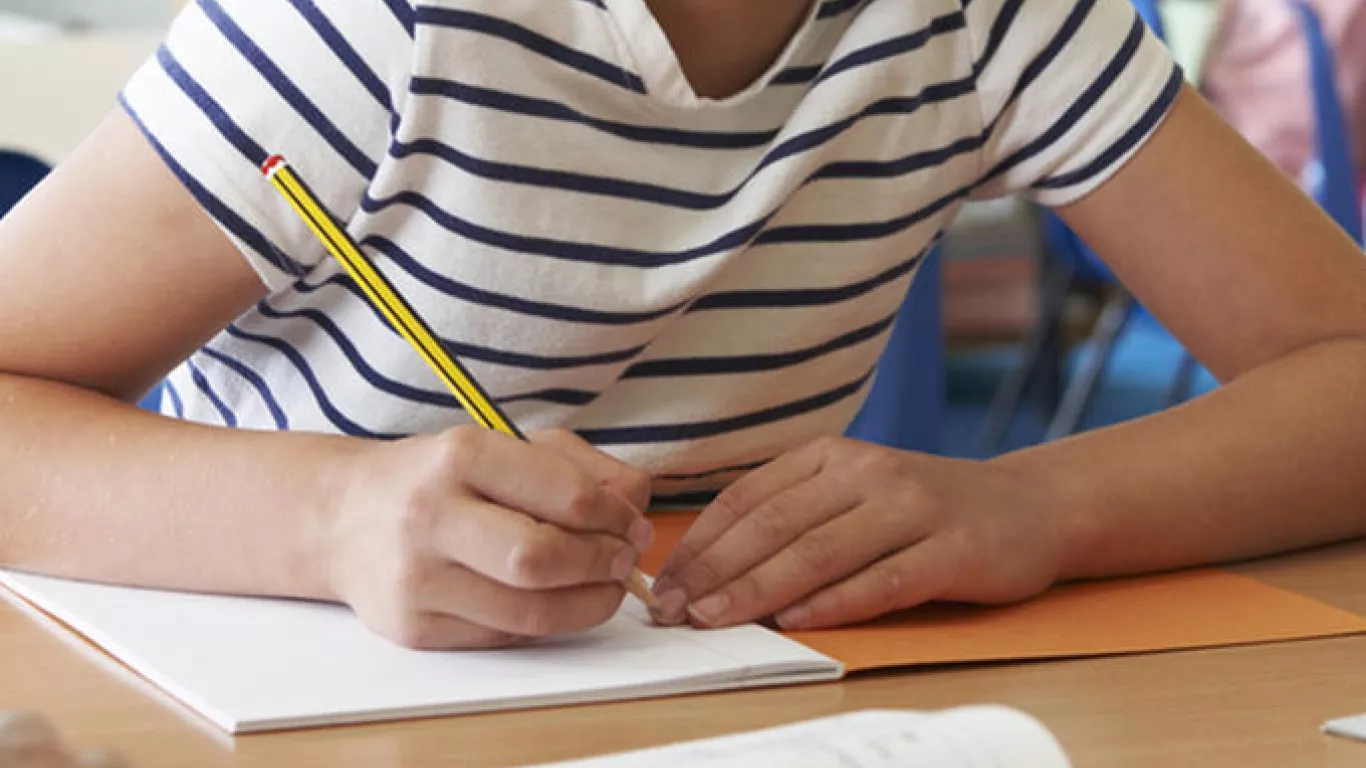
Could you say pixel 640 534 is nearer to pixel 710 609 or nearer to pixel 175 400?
pixel 710 609

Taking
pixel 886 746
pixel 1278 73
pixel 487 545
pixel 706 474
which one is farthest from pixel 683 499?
pixel 1278 73

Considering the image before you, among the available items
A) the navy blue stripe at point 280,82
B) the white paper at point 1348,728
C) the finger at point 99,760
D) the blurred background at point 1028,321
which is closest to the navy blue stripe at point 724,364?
the navy blue stripe at point 280,82

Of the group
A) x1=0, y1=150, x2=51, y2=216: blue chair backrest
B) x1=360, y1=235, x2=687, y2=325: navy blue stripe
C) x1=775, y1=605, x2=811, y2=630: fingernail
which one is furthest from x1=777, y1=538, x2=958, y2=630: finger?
x1=0, y1=150, x2=51, y2=216: blue chair backrest

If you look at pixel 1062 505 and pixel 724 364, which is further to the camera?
pixel 724 364

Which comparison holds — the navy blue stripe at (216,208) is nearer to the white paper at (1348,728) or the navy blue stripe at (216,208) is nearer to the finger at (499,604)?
the finger at (499,604)

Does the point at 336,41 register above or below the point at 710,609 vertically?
above

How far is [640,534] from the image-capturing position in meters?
0.62

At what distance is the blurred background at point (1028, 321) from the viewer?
131 inches

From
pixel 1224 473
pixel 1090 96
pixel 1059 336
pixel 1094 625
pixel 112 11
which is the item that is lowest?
pixel 1094 625

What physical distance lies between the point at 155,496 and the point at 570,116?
0.87ft

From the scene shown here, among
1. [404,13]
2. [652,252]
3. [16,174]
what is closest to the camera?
[404,13]

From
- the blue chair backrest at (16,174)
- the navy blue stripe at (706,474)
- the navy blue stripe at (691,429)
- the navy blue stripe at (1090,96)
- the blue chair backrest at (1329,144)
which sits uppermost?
the blue chair backrest at (1329,144)

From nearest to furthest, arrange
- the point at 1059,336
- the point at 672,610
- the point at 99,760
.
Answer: the point at 99,760 → the point at 672,610 → the point at 1059,336

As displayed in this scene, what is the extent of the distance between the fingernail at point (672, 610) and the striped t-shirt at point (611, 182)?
0.22 metres
